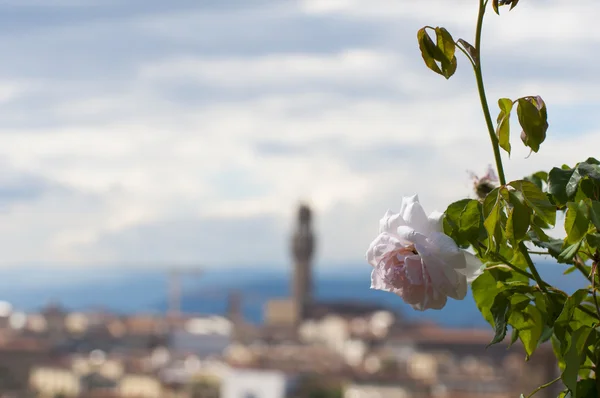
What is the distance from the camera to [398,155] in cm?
2666

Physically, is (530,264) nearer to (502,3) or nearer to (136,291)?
(502,3)

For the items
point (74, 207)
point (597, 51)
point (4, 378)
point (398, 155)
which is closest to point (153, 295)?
point (74, 207)

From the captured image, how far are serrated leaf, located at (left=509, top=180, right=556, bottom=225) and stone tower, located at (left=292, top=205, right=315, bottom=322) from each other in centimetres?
2155

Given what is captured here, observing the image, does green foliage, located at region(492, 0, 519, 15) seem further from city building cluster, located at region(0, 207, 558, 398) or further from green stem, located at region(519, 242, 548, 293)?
city building cluster, located at region(0, 207, 558, 398)

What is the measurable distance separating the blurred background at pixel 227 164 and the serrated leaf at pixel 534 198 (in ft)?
0.14

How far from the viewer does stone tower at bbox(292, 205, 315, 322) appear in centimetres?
2220

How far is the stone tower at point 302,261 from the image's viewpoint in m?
22.2

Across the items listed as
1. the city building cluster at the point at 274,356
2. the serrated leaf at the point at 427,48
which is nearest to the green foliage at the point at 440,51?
the serrated leaf at the point at 427,48

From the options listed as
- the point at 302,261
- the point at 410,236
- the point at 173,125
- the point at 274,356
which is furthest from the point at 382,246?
the point at 173,125

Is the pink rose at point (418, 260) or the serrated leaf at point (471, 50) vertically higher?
the serrated leaf at point (471, 50)

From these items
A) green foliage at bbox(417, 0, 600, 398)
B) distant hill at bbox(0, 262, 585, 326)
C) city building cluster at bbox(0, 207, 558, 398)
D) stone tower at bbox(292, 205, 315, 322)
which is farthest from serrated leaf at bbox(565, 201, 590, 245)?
distant hill at bbox(0, 262, 585, 326)

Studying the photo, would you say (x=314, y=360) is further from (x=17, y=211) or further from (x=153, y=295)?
(x=153, y=295)

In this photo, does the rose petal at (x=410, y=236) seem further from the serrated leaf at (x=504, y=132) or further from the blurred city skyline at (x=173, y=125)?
the blurred city skyline at (x=173, y=125)

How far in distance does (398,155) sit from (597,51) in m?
26.1
